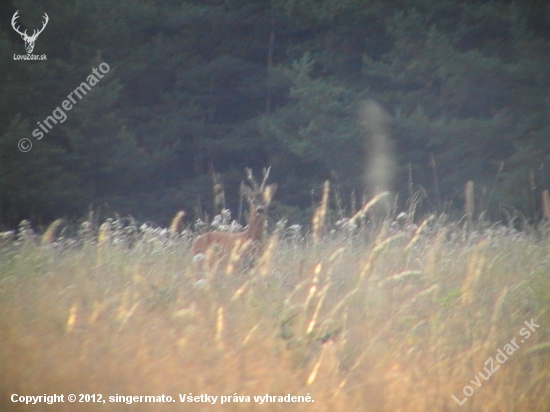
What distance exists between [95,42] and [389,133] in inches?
336

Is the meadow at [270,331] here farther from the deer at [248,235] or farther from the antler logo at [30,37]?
the antler logo at [30,37]

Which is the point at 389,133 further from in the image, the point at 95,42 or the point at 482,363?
the point at 482,363

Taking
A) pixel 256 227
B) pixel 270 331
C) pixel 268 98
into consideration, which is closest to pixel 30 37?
pixel 268 98

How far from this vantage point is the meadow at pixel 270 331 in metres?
4.20

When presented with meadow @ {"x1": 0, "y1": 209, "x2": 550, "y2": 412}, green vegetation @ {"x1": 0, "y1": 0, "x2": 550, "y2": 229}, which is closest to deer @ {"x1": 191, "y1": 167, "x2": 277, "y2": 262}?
meadow @ {"x1": 0, "y1": 209, "x2": 550, "y2": 412}

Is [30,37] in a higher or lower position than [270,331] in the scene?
higher

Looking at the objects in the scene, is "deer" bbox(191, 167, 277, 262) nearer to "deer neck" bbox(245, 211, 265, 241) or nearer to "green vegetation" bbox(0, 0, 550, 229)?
"deer neck" bbox(245, 211, 265, 241)

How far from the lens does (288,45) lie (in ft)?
74.2

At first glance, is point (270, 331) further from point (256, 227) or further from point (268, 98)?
point (268, 98)

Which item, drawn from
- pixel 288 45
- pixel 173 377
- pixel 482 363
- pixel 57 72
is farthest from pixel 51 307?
pixel 288 45

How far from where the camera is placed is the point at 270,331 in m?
4.79

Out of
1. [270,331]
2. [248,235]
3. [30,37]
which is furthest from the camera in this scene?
[30,37]

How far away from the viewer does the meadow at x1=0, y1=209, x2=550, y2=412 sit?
4203mm

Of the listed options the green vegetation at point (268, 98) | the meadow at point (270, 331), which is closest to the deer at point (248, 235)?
the meadow at point (270, 331)
